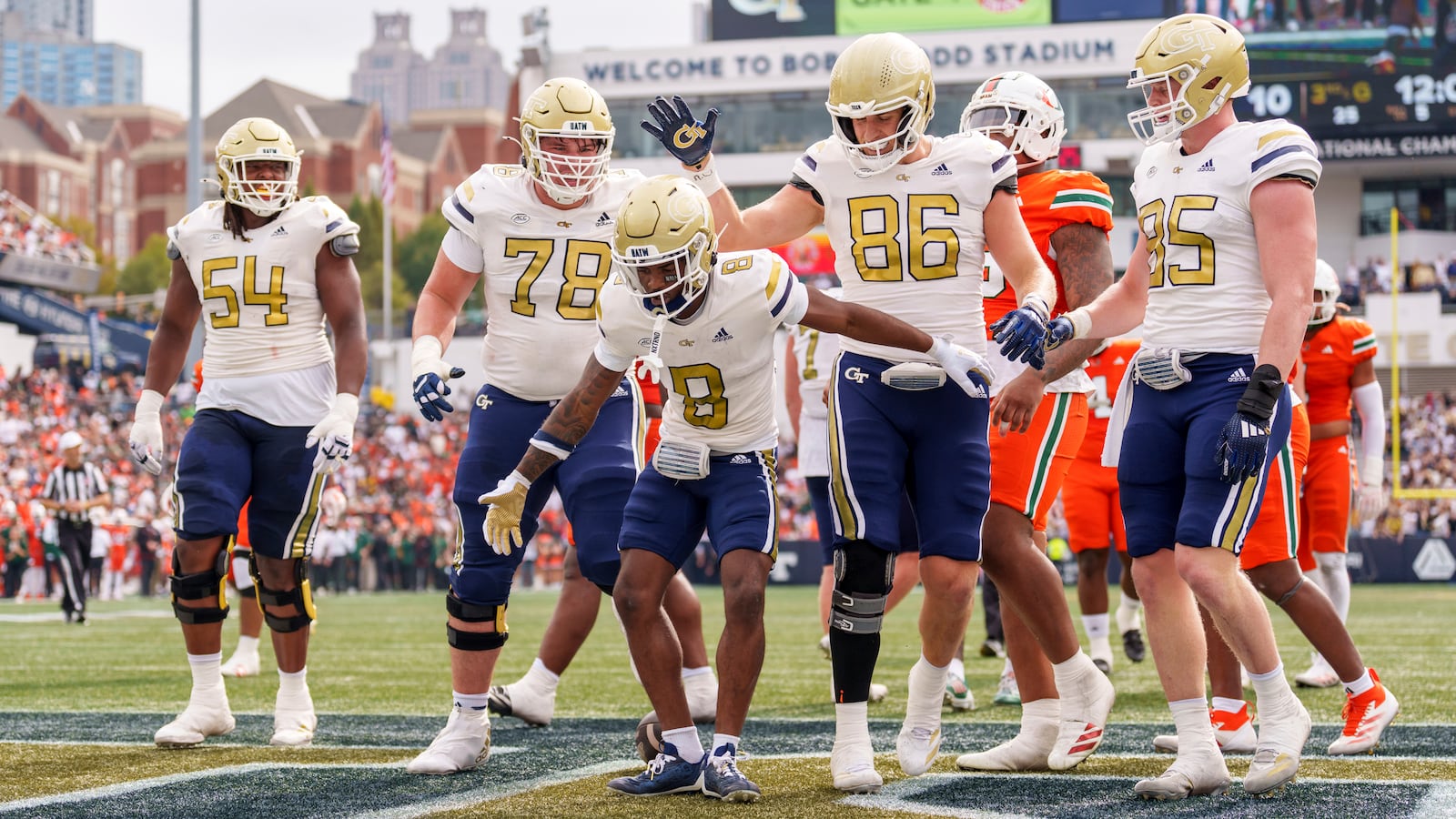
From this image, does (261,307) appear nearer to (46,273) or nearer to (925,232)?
(925,232)

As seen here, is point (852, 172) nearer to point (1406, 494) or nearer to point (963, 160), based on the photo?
point (963, 160)

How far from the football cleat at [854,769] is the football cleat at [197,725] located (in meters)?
2.33

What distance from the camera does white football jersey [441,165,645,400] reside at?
520 cm

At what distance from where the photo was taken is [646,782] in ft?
14.3

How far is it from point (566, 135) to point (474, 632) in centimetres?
157

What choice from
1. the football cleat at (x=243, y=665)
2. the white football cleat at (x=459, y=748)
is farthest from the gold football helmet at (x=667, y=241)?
the football cleat at (x=243, y=665)

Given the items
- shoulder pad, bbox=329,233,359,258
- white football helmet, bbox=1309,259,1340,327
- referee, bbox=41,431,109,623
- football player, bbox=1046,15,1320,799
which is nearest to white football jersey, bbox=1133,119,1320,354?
football player, bbox=1046,15,1320,799

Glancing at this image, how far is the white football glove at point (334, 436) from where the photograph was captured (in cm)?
568

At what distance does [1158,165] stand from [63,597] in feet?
40.1

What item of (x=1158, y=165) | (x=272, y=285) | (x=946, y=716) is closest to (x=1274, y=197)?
(x=1158, y=165)

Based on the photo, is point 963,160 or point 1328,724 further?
point 1328,724

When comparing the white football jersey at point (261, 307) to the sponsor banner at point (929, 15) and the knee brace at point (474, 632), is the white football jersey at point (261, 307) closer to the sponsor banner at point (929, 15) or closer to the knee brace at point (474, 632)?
the knee brace at point (474, 632)

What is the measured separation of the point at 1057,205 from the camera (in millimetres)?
5191

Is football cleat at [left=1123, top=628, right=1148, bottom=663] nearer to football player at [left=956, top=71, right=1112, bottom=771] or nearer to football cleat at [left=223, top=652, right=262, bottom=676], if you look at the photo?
football player at [left=956, top=71, right=1112, bottom=771]
